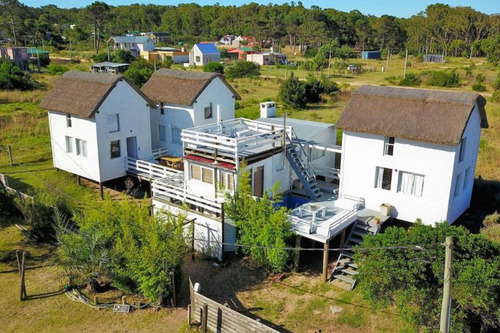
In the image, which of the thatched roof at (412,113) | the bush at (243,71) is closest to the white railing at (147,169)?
the thatched roof at (412,113)

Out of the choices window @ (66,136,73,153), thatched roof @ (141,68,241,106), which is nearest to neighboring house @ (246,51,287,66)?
thatched roof @ (141,68,241,106)

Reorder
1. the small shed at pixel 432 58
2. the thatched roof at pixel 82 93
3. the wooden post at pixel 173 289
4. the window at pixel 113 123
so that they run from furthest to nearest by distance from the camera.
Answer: the small shed at pixel 432 58
the window at pixel 113 123
the thatched roof at pixel 82 93
the wooden post at pixel 173 289

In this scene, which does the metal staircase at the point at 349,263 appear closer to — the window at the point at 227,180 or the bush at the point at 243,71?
the window at the point at 227,180

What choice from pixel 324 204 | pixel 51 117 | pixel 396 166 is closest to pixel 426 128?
pixel 396 166

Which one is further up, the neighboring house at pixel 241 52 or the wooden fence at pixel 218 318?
the neighboring house at pixel 241 52

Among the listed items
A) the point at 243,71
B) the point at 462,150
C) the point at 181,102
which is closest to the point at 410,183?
the point at 462,150

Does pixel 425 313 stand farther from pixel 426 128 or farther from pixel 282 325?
pixel 426 128

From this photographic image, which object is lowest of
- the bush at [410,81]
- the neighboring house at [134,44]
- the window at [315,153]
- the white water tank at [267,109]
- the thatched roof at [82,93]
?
the window at [315,153]
